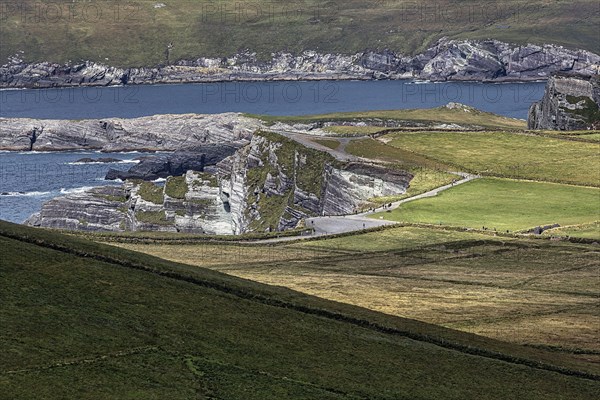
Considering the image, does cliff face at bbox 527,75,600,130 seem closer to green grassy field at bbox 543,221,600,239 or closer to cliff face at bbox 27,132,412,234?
cliff face at bbox 27,132,412,234

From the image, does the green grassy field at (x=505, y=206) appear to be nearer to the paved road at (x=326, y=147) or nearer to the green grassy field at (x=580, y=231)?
the green grassy field at (x=580, y=231)

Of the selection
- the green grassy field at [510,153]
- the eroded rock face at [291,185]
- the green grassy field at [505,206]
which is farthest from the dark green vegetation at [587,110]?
the eroded rock face at [291,185]

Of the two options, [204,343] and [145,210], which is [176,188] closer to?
[145,210]

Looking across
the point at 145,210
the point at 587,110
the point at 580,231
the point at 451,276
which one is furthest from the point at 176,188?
the point at 451,276

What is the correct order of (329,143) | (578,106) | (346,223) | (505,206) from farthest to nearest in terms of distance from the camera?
(578,106) → (329,143) → (505,206) → (346,223)

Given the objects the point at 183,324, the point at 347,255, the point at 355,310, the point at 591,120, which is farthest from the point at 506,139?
the point at 183,324

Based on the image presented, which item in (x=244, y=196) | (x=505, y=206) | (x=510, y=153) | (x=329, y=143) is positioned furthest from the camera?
(x=329, y=143)
